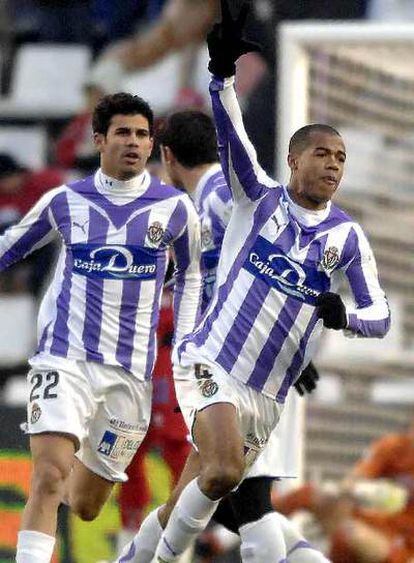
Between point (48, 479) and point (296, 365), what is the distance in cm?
113

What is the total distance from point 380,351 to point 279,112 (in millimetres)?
1717

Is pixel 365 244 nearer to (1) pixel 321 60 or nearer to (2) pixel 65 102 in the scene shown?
(1) pixel 321 60

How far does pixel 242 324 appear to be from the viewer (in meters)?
7.93

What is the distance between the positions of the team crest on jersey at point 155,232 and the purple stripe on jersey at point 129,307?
26 millimetres

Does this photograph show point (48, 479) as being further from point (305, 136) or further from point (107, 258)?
point (305, 136)

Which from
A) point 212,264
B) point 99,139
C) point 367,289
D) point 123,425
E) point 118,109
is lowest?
point 123,425

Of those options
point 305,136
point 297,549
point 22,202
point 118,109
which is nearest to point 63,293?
point 118,109

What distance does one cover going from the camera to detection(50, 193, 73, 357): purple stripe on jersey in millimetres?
8250

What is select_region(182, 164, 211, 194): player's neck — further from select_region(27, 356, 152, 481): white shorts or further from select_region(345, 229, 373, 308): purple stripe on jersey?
select_region(345, 229, 373, 308): purple stripe on jersey

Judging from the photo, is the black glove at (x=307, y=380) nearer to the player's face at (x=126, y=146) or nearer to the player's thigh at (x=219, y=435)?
the player's thigh at (x=219, y=435)

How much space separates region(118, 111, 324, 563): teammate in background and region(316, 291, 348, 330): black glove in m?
1.01

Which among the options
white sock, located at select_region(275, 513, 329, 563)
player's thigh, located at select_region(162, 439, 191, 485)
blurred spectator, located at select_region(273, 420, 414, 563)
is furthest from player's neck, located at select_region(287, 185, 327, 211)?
blurred spectator, located at select_region(273, 420, 414, 563)

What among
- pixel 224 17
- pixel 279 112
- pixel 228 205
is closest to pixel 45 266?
pixel 279 112

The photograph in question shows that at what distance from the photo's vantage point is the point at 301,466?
1230cm
